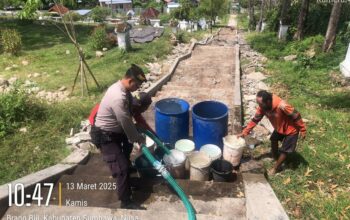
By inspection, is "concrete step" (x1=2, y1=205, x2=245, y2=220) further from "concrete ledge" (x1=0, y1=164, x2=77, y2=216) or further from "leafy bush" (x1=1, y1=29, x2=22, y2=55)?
"leafy bush" (x1=1, y1=29, x2=22, y2=55)

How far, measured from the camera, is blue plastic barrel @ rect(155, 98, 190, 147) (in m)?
5.48

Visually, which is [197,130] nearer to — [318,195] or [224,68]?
[318,195]

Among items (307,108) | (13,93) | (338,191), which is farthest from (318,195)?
(13,93)

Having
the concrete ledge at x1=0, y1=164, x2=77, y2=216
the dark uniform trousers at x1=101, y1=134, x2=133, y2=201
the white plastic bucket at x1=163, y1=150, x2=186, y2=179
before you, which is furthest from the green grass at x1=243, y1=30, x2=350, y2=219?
the concrete ledge at x1=0, y1=164, x2=77, y2=216

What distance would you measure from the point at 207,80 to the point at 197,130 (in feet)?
18.3

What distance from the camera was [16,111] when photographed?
6.67m

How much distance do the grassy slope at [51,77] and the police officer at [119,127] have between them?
1878 millimetres

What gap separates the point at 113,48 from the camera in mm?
15500

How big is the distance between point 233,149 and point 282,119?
0.97 metres

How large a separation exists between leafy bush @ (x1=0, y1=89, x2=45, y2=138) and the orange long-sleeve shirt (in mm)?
5107

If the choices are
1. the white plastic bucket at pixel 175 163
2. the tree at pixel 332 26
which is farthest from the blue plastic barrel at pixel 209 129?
the tree at pixel 332 26

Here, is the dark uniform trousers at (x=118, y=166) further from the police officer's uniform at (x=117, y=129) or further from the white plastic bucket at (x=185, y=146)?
the white plastic bucket at (x=185, y=146)

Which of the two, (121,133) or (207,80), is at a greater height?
(121,133)

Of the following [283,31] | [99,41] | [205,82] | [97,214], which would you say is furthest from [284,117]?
[283,31]
